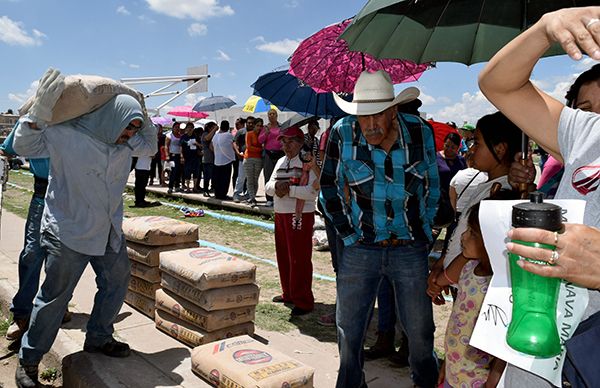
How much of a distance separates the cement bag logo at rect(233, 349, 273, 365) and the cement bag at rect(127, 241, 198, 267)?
1626 millimetres

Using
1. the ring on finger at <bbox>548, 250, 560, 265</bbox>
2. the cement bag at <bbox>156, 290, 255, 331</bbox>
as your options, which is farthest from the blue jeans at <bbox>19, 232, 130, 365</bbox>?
the ring on finger at <bbox>548, 250, 560, 265</bbox>

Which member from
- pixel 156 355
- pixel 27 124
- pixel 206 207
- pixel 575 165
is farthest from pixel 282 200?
pixel 206 207

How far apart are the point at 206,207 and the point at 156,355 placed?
8.42 metres

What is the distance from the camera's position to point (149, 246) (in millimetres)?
4488

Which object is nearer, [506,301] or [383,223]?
[506,301]

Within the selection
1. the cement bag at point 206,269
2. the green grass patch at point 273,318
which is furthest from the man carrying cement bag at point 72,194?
the green grass patch at point 273,318

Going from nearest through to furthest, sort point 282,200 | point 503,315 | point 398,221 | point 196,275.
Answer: point 503,315
point 398,221
point 196,275
point 282,200

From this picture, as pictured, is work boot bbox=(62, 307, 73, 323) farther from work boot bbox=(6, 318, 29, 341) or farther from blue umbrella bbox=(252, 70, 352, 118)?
blue umbrella bbox=(252, 70, 352, 118)

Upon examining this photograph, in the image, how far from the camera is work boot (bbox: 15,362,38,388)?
3271mm

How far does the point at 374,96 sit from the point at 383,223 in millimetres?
755

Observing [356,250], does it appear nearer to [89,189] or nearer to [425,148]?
[425,148]

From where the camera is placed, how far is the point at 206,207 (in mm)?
12016

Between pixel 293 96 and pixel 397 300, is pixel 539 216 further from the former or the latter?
pixel 293 96

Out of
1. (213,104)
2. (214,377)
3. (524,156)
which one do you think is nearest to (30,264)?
(214,377)
